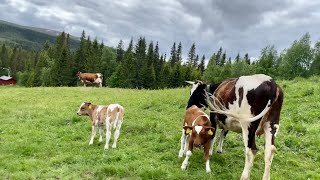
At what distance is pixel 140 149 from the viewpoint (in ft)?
42.9

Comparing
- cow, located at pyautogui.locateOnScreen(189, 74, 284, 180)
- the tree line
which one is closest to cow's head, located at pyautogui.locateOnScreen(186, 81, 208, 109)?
cow, located at pyautogui.locateOnScreen(189, 74, 284, 180)

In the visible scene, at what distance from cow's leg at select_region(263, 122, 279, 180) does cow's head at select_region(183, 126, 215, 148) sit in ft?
5.24

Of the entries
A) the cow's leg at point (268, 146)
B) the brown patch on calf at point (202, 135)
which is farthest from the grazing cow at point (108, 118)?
the cow's leg at point (268, 146)

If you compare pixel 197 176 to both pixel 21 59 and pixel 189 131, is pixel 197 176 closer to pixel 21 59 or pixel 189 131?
pixel 189 131

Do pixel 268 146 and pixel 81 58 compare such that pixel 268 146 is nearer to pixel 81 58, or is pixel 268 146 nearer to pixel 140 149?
pixel 140 149

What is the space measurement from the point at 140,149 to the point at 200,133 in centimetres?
321

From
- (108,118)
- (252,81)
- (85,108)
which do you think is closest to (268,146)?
(252,81)

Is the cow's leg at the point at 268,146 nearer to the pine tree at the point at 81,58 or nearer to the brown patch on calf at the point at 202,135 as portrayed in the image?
the brown patch on calf at the point at 202,135

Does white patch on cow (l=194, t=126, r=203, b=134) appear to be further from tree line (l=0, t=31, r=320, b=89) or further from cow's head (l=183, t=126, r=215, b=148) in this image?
tree line (l=0, t=31, r=320, b=89)

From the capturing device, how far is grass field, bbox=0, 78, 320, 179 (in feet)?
35.0

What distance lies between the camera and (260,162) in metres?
11.8

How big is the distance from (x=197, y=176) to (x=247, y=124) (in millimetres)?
2048

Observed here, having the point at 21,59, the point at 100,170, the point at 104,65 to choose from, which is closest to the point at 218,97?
the point at 100,170

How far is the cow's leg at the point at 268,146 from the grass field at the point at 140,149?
0.88 m
